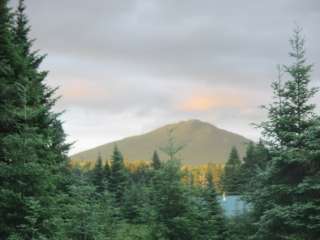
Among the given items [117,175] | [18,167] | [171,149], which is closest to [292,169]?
[171,149]

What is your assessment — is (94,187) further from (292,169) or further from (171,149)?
(292,169)

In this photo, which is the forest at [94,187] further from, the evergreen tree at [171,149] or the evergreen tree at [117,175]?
the evergreen tree at [117,175]

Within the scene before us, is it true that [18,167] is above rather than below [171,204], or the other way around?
above

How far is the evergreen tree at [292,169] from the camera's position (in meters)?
17.3

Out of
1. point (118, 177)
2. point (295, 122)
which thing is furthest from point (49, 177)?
point (118, 177)

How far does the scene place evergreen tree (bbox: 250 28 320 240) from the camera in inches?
681

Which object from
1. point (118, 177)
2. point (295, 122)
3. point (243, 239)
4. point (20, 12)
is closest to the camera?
point (295, 122)

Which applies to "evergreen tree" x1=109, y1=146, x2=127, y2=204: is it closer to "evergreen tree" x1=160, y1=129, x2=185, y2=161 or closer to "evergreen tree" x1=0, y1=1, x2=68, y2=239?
"evergreen tree" x1=160, y1=129, x2=185, y2=161

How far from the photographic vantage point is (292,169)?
1888 centimetres

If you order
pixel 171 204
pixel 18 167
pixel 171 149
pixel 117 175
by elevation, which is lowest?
pixel 171 204

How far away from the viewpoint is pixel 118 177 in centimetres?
6194

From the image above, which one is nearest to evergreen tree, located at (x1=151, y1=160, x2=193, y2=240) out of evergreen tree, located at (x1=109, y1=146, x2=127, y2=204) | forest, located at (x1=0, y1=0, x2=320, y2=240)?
forest, located at (x1=0, y1=0, x2=320, y2=240)

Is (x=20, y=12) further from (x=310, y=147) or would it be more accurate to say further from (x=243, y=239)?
(x=243, y=239)

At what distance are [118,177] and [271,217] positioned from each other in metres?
44.9
